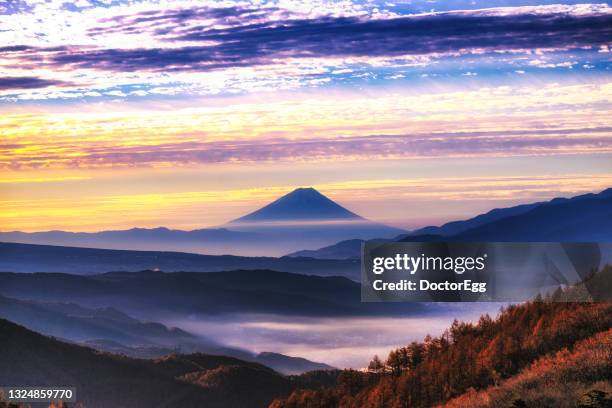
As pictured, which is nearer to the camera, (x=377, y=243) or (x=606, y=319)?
(x=606, y=319)

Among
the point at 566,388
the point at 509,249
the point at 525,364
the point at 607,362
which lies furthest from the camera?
the point at 509,249

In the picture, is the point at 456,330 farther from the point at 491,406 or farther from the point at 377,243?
the point at 491,406

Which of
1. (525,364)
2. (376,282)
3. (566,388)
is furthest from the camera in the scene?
(376,282)

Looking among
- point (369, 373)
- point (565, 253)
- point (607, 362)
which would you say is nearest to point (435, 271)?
point (565, 253)

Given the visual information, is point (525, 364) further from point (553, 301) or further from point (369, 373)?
point (369, 373)

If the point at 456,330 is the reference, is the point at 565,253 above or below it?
above

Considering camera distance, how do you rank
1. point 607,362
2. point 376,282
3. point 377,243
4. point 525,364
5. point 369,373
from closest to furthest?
point 607,362, point 525,364, point 377,243, point 376,282, point 369,373

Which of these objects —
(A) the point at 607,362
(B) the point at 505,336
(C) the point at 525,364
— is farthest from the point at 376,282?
(A) the point at 607,362

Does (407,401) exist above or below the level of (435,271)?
below

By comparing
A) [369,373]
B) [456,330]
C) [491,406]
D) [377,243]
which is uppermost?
[377,243]
